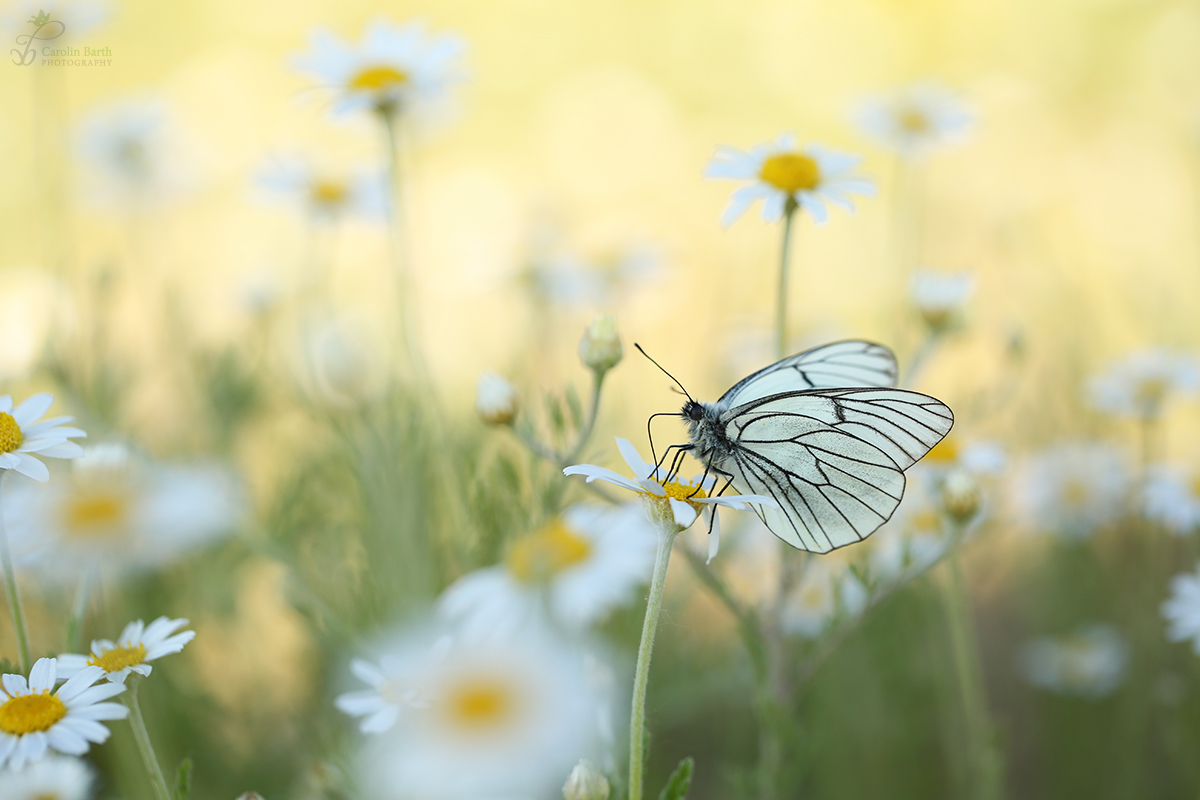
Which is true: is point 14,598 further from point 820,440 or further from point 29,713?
point 820,440

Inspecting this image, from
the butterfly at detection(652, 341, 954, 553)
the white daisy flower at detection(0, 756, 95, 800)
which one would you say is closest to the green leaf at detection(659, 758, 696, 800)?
the butterfly at detection(652, 341, 954, 553)

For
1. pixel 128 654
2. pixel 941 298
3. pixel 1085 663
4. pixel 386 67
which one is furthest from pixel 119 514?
pixel 1085 663

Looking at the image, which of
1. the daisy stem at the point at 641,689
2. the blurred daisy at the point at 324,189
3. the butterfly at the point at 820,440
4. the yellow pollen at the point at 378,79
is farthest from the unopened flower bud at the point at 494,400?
the blurred daisy at the point at 324,189

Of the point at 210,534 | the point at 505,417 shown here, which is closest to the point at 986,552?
the point at 505,417

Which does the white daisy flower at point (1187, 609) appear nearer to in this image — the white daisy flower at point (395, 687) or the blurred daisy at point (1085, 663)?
the blurred daisy at point (1085, 663)

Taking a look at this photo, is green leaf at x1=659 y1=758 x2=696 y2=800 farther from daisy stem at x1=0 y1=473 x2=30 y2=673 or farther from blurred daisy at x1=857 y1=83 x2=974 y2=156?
blurred daisy at x1=857 y1=83 x2=974 y2=156

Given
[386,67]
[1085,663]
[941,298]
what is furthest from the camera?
[1085,663]
